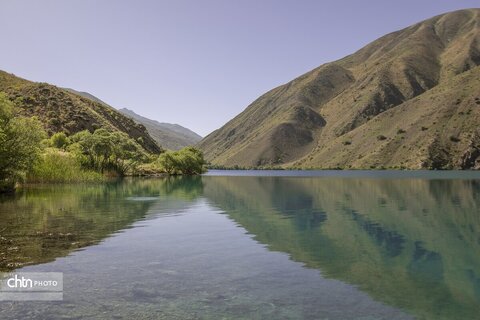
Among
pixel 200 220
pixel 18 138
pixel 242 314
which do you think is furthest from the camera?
pixel 18 138

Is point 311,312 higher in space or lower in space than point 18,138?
lower

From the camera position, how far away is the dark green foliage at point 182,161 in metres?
172

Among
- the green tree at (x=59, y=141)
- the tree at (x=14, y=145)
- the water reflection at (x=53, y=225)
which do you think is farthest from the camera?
the green tree at (x=59, y=141)

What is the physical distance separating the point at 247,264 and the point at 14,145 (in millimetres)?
51508

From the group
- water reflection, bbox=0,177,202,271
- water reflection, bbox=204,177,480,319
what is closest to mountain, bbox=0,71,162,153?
water reflection, bbox=0,177,202,271

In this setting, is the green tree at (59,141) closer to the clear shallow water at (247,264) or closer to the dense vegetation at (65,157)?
the dense vegetation at (65,157)

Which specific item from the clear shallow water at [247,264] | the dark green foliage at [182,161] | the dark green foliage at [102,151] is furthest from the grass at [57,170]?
the dark green foliage at [182,161]

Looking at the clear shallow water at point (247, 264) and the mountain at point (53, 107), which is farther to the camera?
the mountain at point (53, 107)

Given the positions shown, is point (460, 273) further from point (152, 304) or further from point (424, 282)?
point (152, 304)

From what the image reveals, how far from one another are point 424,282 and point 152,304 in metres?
12.2

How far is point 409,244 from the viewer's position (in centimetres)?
2852

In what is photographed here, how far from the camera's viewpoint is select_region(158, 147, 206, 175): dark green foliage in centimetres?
17175

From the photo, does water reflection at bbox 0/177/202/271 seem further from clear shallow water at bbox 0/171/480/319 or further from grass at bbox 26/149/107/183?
grass at bbox 26/149/107/183

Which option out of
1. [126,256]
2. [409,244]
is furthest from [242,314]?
[409,244]
